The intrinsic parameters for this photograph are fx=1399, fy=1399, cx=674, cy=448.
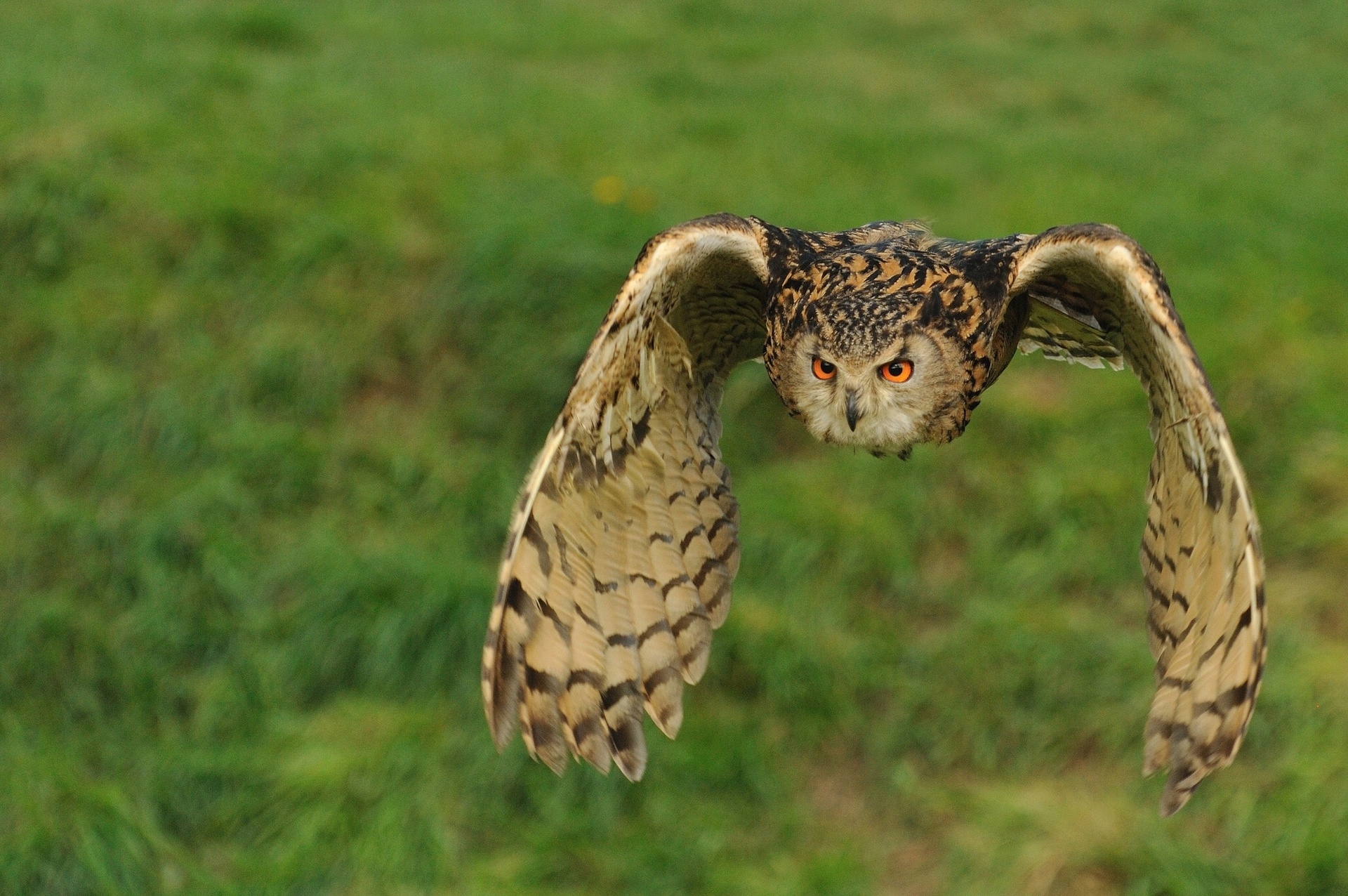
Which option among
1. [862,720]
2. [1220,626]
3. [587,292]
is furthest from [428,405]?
[1220,626]

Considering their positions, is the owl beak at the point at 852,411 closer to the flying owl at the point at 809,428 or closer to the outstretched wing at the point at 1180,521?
the flying owl at the point at 809,428

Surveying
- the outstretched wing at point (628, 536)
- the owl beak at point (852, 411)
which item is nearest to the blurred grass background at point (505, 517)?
the outstretched wing at point (628, 536)

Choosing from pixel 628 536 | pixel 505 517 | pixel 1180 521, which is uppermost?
pixel 1180 521

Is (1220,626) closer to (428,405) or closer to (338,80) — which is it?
(428,405)

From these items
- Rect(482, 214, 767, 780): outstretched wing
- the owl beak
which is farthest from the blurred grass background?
the owl beak

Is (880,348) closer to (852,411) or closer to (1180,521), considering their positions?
(852,411)

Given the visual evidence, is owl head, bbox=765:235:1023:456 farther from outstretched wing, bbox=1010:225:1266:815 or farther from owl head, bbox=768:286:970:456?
outstretched wing, bbox=1010:225:1266:815

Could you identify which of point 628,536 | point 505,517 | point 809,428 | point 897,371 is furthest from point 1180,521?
point 505,517
